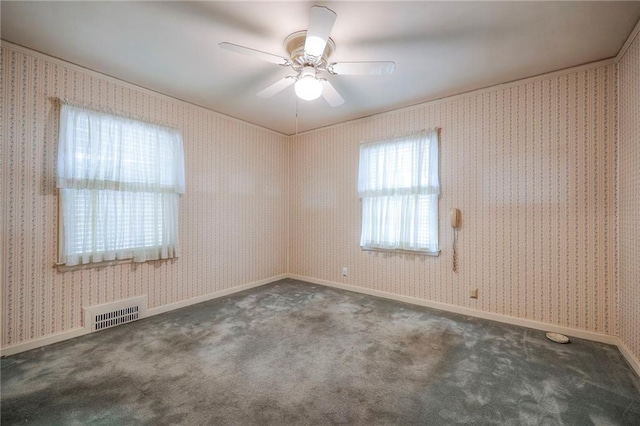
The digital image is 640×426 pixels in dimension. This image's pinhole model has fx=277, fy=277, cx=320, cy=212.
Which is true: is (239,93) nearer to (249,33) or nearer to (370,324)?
(249,33)

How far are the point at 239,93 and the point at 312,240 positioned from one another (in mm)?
2544

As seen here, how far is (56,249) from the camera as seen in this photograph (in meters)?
2.59

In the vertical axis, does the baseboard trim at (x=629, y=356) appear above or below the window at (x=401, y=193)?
below

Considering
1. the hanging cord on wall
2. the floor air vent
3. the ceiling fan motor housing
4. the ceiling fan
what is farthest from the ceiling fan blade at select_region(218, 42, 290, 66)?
the floor air vent

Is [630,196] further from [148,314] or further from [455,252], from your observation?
[148,314]

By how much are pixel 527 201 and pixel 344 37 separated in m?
2.47

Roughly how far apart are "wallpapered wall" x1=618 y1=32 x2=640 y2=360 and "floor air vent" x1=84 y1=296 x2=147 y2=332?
4.55 meters

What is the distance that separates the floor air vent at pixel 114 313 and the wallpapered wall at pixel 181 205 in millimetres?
73

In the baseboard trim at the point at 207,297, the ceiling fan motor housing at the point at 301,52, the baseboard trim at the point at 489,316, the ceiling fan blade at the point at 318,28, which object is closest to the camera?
the ceiling fan blade at the point at 318,28

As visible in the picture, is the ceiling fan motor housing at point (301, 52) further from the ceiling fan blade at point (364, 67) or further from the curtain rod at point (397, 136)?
the curtain rod at point (397, 136)

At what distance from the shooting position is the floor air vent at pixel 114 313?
2754 millimetres

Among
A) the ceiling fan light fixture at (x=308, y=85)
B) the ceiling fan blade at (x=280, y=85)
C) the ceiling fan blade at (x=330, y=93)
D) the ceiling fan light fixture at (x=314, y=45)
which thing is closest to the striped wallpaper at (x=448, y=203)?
the ceiling fan blade at (x=330, y=93)

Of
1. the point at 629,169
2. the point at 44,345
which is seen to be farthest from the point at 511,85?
the point at 44,345

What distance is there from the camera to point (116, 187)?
2898 millimetres
